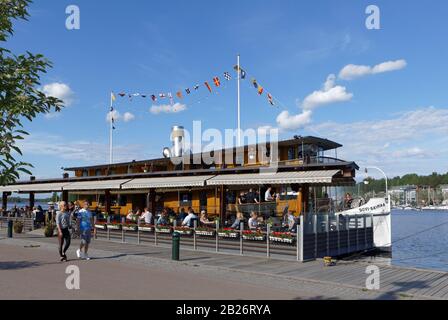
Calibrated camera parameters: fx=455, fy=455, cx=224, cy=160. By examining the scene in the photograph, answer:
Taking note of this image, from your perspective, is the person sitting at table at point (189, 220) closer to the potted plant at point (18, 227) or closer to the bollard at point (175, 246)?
the bollard at point (175, 246)

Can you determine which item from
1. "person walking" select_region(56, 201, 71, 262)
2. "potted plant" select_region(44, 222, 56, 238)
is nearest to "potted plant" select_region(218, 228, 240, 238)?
"person walking" select_region(56, 201, 71, 262)

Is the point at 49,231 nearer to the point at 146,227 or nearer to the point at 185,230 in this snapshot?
the point at 146,227

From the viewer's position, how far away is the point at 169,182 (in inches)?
882

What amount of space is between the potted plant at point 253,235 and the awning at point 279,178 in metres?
2.31

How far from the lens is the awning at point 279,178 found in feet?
55.4

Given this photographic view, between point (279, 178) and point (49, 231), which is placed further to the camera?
point (49, 231)

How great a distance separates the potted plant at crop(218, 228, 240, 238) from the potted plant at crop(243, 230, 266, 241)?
1.58 ft

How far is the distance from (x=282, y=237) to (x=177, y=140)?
19.3m

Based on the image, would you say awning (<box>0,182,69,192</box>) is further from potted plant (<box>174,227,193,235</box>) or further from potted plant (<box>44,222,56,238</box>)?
potted plant (<box>174,227,193,235</box>)

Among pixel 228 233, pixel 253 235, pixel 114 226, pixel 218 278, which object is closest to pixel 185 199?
pixel 114 226

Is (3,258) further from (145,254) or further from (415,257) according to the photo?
(415,257)

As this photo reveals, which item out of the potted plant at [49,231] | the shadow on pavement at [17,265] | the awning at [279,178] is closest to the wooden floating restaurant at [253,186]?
the awning at [279,178]

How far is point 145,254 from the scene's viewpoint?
56.4 ft
